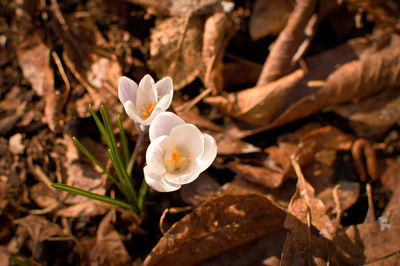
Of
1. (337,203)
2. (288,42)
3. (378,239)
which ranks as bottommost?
(378,239)

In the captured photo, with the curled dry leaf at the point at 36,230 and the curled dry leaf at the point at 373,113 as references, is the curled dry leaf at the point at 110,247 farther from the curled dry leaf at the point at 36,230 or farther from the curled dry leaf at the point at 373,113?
the curled dry leaf at the point at 373,113

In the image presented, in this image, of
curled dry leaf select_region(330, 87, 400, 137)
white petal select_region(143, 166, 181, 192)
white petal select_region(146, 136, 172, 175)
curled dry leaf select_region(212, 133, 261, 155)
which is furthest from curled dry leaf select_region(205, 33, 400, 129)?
white petal select_region(143, 166, 181, 192)

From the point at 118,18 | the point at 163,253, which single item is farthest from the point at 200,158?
the point at 118,18

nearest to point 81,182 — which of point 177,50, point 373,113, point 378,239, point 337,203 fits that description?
point 177,50

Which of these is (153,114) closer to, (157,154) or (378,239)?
(157,154)

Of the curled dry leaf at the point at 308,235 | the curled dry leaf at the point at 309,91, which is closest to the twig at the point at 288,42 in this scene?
the curled dry leaf at the point at 309,91

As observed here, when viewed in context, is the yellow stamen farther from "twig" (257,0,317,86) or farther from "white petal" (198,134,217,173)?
"twig" (257,0,317,86)
